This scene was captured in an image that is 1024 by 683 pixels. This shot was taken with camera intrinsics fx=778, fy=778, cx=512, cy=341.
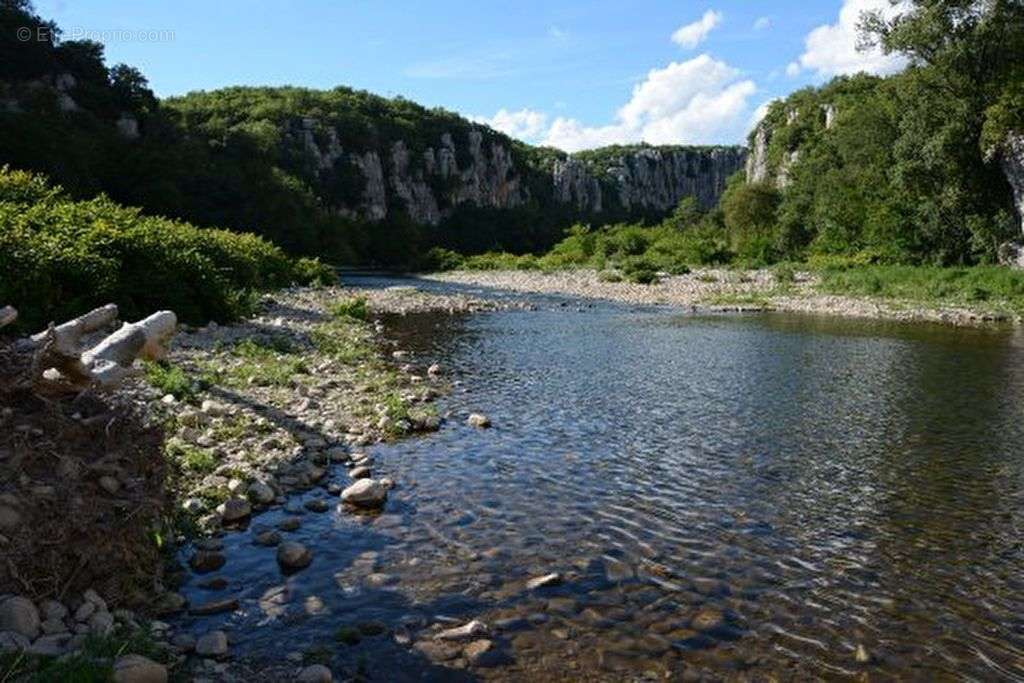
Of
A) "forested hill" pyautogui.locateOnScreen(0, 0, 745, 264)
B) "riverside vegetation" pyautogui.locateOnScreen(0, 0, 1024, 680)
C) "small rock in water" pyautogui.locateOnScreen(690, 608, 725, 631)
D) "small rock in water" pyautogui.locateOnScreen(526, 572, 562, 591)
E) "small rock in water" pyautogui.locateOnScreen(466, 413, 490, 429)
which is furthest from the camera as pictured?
"forested hill" pyautogui.locateOnScreen(0, 0, 745, 264)

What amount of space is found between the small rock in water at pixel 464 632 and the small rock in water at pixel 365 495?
3.44 metres

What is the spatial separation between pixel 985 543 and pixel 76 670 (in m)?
9.45

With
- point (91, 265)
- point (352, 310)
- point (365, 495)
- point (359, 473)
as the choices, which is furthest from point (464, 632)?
point (352, 310)

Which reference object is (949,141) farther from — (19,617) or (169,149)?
(169,149)

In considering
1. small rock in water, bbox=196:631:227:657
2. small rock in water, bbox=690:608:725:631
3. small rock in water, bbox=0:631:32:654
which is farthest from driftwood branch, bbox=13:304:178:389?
small rock in water, bbox=690:608:725:631

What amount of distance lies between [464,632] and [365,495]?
11.8ft

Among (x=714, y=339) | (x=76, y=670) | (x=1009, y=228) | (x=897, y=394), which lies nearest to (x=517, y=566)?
(x=76, y=670)

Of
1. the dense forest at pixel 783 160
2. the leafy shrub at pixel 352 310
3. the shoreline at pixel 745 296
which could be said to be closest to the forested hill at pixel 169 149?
the dense forest at pixel 783 160

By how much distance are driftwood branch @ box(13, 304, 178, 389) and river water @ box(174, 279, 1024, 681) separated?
231 centimetres

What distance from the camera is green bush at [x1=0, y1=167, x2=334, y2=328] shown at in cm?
1795

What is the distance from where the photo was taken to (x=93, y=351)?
9.09m

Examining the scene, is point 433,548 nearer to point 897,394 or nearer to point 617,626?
point 617,626

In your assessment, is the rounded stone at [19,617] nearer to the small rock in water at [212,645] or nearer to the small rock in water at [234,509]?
the small rock in water at [212,645]

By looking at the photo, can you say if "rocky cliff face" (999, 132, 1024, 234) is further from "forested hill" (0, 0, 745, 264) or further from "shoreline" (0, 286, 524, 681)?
"forested hill" (0, 0, 745, 264)
